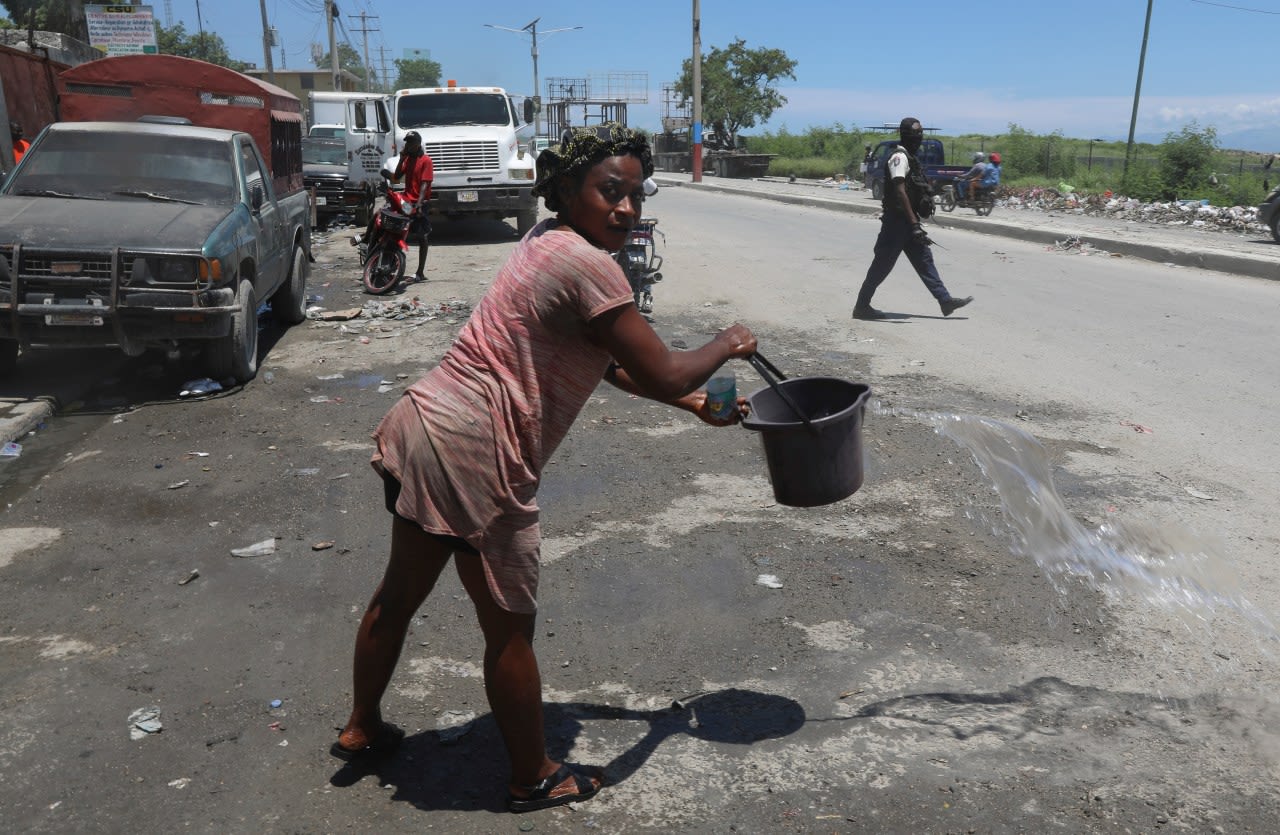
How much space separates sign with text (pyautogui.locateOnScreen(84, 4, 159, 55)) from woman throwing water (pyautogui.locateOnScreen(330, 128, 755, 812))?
2117 centimetres

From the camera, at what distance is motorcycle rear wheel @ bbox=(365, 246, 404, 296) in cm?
1200

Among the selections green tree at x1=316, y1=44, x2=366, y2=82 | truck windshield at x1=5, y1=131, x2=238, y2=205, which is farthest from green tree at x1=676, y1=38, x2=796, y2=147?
green tree at x1=316, y1=44, x2=366, y2=82

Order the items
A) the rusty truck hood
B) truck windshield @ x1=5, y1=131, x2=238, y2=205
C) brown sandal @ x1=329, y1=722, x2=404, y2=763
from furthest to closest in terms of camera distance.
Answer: truck windshield @ x1=5, y1=131, x2=238, y2=205
the rusty truck hood
brown sandal @ x1=329, y1=722, x2=404, y2=763

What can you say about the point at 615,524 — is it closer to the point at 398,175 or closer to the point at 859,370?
the point at 859,370

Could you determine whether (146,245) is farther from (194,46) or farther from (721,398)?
(194,46)

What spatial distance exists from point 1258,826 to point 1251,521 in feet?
8.48

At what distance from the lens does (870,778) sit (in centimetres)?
294

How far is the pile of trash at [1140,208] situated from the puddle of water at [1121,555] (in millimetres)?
16977

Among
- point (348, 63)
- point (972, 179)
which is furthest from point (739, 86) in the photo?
point (348, 63)

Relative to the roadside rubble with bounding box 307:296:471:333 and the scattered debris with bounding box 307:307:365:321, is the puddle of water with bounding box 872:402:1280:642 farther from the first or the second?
the scattered debris with bounding box 307:307:365:321

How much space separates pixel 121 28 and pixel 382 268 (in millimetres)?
12608

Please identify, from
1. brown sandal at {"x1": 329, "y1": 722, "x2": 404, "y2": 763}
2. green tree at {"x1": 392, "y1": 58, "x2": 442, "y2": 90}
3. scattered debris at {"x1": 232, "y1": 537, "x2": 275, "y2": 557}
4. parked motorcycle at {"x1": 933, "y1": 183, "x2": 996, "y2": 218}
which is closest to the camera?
brown sandal at {"x1": 329, "y1": 722, "x2": 404, "y2": 763}

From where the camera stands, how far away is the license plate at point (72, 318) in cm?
709

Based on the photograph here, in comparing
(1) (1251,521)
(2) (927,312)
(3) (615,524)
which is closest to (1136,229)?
(2) (927,312)
